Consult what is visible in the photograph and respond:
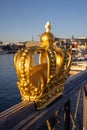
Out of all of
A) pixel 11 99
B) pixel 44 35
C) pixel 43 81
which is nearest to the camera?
pixel 43 81

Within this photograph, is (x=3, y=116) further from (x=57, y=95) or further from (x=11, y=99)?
(x=11, y=99)

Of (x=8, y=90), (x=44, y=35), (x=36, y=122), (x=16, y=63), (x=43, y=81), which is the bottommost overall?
(x=8, y=90)

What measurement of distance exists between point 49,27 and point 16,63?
114cm

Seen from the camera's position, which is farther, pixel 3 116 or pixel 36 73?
pixel 36 73

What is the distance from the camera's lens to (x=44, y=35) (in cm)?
487

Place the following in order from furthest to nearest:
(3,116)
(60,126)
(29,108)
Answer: (60,126) → (29,108) → (3,116)

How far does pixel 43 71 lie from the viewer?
181 inches

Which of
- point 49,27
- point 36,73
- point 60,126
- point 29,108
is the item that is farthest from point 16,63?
point 60,126

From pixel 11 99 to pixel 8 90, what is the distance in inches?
149

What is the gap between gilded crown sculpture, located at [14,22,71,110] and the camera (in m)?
4.21

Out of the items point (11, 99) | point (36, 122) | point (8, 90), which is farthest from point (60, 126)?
point (8, 90)

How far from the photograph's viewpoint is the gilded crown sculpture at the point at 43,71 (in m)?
4.21

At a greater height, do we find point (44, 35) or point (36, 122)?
point (44, 35)

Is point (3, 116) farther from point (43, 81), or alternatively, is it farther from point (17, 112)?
point (43, 81)
